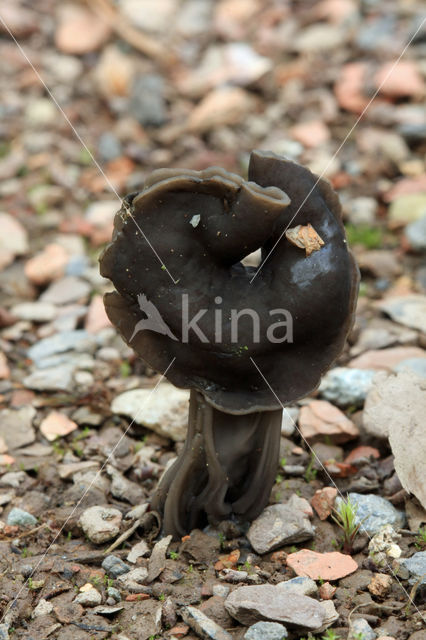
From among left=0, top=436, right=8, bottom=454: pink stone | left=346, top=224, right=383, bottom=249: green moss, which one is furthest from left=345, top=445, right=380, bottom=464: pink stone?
left=346, top=224, right=383, bottom=249: green moss

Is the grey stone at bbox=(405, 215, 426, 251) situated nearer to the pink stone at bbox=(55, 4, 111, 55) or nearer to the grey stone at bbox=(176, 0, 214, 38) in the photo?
the grey stone at bbox=(176, 0, 214, 38)

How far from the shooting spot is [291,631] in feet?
8.82

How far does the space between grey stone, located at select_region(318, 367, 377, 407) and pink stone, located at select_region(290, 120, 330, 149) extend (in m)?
2.97

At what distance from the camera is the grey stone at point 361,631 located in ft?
8.72

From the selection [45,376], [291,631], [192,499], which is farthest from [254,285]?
[45,376]

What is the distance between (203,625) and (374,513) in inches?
37.9

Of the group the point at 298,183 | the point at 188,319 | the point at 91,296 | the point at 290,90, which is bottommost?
the point at 91,296

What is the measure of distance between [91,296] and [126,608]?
9.54ft

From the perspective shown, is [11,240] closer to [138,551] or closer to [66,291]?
[66,291]

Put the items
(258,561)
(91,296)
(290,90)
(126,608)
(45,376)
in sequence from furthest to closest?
(290,90)
(91,296)
(45,376)
(258,561)
(126,608)

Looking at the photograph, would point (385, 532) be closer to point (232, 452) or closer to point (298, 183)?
point (232, 452)

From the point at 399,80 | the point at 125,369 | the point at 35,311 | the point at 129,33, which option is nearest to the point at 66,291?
the point at 35,311

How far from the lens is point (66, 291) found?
5523 millimetres

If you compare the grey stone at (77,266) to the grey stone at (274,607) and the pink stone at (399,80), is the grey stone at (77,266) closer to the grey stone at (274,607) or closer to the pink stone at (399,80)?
the pink stone at (399,80)
